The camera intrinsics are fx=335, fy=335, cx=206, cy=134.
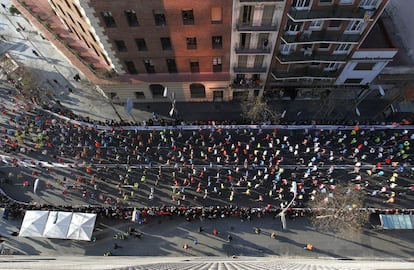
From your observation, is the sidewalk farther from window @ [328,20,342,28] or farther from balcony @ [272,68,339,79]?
window @ [328,20,342,28]

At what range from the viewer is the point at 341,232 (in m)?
41.3

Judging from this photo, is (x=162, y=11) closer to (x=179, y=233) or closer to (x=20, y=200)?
(x=179, y=233)

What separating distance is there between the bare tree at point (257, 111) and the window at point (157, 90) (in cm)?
1228

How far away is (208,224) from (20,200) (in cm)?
2521

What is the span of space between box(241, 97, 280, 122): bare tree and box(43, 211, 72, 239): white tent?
2693cm

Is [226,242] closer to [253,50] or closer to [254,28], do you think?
[253,50]

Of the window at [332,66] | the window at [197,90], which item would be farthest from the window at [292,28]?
the window at [197,90]

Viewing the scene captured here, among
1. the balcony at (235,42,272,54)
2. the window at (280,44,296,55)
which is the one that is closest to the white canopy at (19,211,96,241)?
the balcony at (235,42,272,54)

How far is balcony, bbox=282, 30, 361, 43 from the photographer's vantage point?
39219mm

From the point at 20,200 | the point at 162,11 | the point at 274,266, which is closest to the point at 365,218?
the point at 274,266

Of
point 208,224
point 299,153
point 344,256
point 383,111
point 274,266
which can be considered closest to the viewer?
point 274,266

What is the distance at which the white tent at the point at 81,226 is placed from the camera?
40000 millimetres

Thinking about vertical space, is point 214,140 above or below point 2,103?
below

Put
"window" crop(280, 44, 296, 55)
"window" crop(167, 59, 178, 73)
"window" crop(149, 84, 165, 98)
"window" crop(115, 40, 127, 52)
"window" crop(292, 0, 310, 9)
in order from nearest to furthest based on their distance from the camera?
"window" crop(292, 0, 310, 9)
"window" crop(115, 40, 127, 52)
"window" crop(280, 44, 296, 55)
"window" crop(167, 59, 178, 73)
"window" crop(149, 84, 165, 98)
